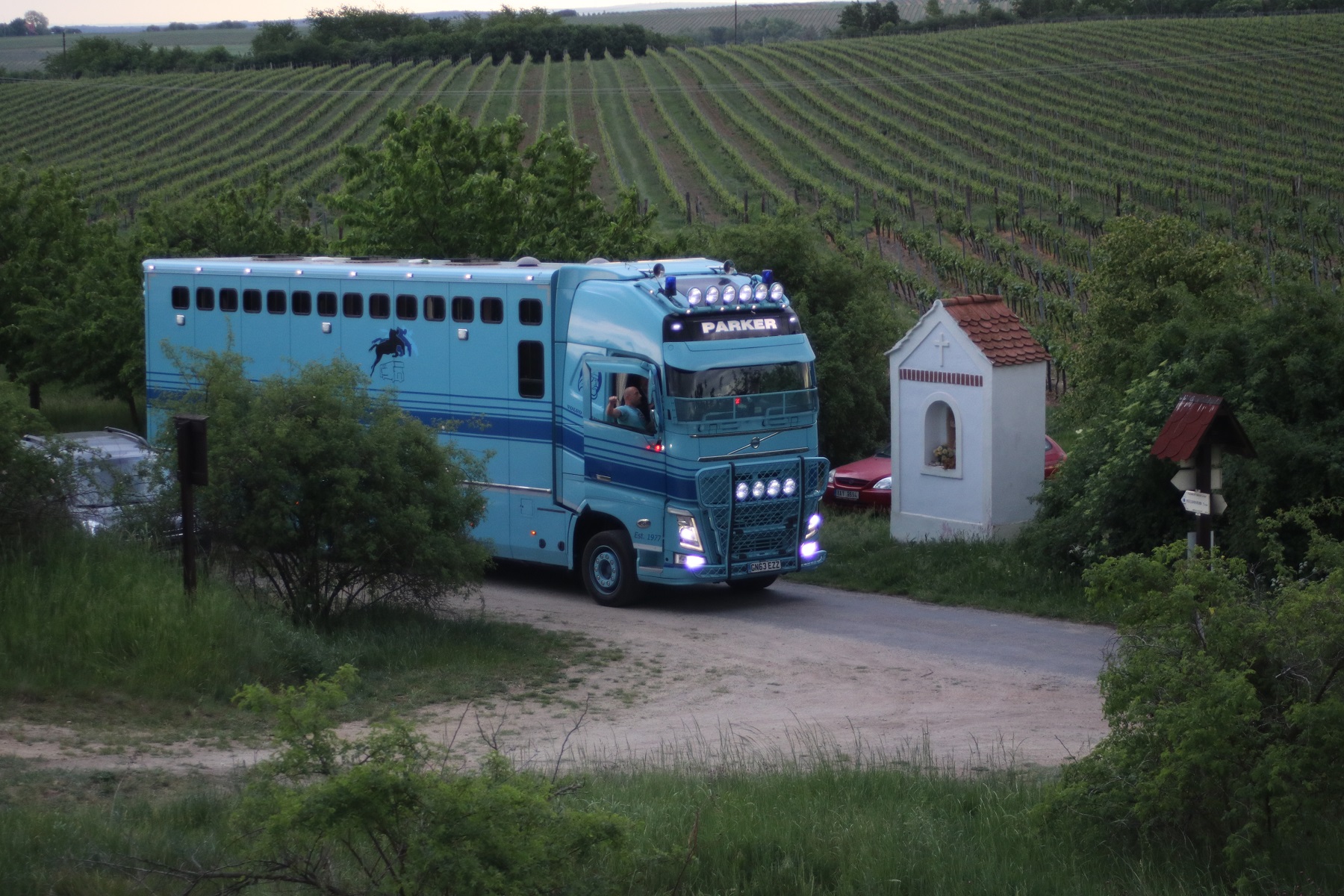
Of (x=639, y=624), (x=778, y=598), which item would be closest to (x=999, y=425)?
(x=778, y=598)

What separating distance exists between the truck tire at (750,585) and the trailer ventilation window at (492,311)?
428 cm

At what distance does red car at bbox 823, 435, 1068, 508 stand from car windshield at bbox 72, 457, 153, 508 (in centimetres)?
1023

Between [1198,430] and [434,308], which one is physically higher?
[434,308]

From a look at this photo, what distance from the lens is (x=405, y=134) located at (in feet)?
95.2

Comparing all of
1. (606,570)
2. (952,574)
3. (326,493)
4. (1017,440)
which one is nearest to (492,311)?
(606,570)

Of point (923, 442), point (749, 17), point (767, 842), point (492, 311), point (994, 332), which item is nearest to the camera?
point (767, 842)

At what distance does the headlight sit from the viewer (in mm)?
15242

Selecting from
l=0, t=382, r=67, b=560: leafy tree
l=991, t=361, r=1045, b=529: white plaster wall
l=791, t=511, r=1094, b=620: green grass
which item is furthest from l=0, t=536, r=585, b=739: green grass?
l=991, t=361, r=1045, b=529: white plaster wall

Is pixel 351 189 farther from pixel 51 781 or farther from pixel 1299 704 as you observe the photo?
pixel 1299 704

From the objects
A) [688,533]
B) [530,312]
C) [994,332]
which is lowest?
[688,533]

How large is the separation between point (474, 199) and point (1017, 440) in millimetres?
13567

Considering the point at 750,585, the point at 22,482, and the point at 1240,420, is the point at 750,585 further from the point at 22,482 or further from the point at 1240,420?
the point at 22,482

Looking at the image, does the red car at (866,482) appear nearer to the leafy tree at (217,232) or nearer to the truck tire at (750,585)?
the truck tire at (750,585)

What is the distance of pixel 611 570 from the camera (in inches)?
636
